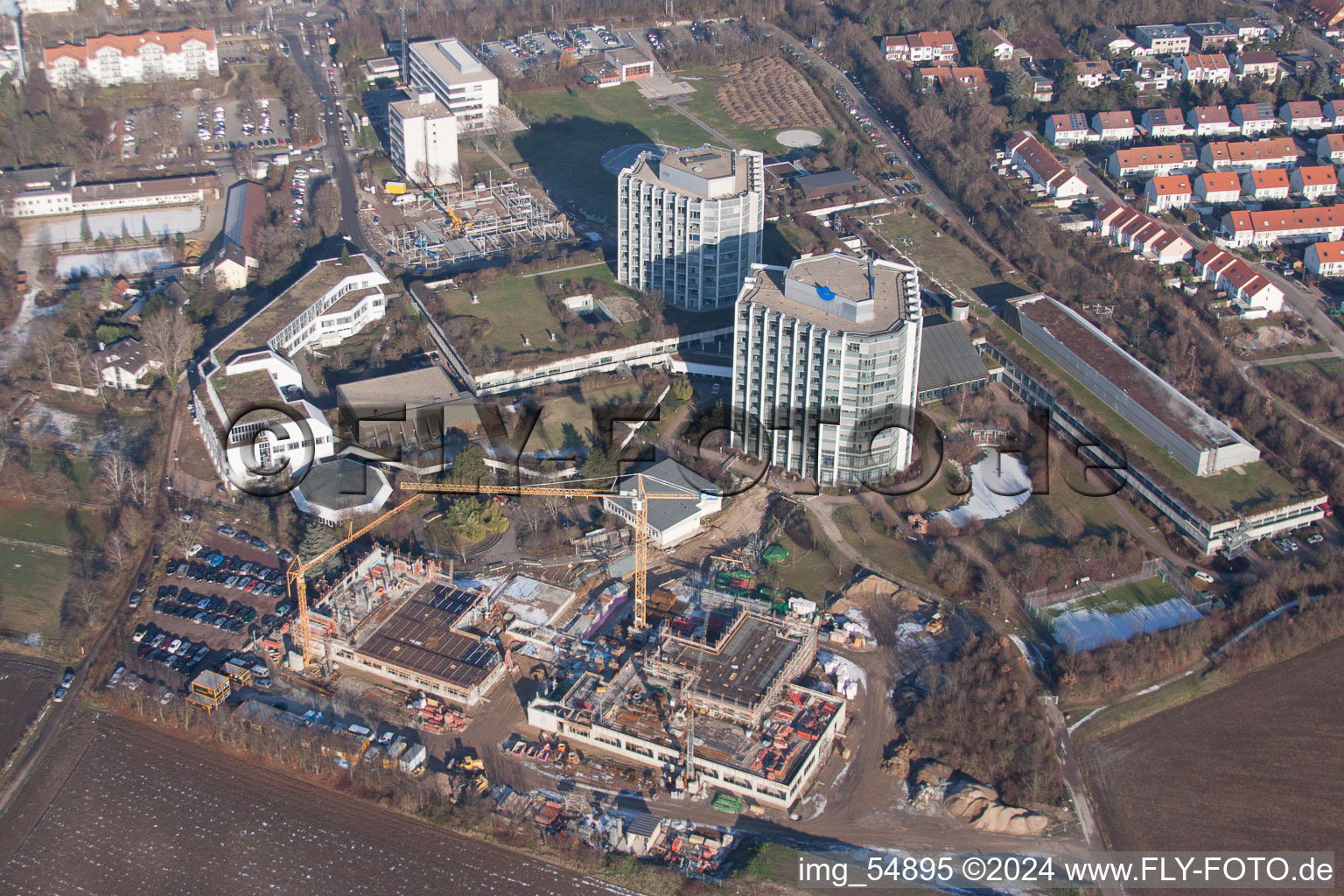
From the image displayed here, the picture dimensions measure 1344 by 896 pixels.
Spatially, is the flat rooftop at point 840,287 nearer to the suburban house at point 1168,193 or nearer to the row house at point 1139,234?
the row house at point 1139,234

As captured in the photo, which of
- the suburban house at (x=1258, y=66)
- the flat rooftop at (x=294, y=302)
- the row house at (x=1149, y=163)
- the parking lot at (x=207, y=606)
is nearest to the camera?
the parking lot at (x=207, y=606)

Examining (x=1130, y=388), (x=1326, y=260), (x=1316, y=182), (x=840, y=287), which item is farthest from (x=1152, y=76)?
(x=840, y=287)

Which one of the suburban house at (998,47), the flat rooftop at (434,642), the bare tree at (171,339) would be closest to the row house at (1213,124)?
the suburban house at (998,47)

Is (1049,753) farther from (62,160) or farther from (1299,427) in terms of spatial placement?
(62,160)

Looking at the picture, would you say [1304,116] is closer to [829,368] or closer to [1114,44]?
[1114,44]

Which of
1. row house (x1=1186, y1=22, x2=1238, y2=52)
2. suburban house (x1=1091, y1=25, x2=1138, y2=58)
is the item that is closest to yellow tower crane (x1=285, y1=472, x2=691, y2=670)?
suburban house (x1=1091, y1=25, x2=1138, y2=58)

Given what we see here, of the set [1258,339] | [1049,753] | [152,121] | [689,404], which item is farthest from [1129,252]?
[152,121]

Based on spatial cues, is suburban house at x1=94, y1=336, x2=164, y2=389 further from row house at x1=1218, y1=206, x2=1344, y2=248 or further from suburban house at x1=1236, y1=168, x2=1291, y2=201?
suburban house at x1=1236, y1=168, x2=1291, y2=201
